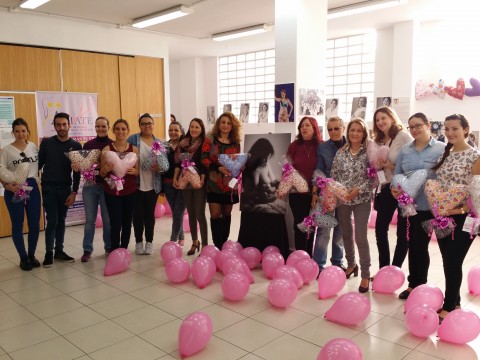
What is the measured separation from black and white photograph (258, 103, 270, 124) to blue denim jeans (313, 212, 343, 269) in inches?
221

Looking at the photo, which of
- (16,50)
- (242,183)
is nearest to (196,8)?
(16,50)

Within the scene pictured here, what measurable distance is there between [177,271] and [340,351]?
1873 millimetres

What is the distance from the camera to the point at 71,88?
20.6 feet

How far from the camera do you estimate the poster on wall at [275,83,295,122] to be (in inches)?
Answer: 192

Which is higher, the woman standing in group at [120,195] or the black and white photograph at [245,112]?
the black and white photograph at [245,112]

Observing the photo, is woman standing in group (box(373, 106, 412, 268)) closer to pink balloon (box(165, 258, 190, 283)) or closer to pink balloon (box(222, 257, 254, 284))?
pink balloon (box(222, 257, 254, 284))

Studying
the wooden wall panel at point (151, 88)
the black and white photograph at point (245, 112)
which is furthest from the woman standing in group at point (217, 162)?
the black and white photograph at point (245, 112)

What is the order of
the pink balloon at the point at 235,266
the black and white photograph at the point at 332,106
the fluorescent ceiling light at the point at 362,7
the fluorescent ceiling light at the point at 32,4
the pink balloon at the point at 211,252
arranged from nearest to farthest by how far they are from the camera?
the pink balloon at the point at 235,266 → the pink balloon at the point at 211,252 → the fluorescent ceiling light at the point at 32,4 → the fluorescent ceiling light at the point at 362,7 → the black and white photograph at the point at 332,106

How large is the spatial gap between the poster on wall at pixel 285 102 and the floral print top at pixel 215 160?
0.91 m

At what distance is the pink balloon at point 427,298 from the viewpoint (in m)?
3.05

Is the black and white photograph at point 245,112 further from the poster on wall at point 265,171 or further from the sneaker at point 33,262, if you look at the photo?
the sneaker at point 33,262

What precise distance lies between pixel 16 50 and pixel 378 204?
16.4 feet

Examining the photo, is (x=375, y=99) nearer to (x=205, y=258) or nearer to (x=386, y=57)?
(x=386, y=57)

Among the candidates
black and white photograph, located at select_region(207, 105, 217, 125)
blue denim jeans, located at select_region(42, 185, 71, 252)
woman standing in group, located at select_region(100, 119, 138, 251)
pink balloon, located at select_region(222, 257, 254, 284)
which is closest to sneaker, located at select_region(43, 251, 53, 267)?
blue denim jeans, located at select_region(42, 185, 71, 252)
